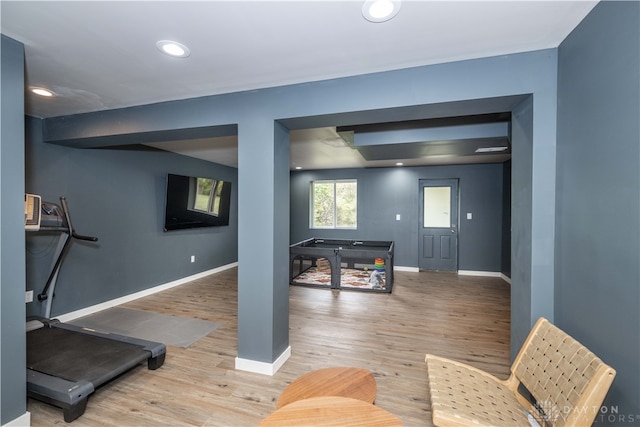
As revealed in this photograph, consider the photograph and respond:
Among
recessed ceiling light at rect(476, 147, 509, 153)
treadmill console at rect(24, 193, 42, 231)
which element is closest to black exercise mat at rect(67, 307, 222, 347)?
treadmill console at rect(24, 193, 42, 231)

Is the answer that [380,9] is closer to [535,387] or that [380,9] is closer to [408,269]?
[535,387]

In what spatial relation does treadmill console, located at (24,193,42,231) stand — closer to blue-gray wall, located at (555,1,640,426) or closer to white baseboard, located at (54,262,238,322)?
white baseboard, located at (54,262,238,322)

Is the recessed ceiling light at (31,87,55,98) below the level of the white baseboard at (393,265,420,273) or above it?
above

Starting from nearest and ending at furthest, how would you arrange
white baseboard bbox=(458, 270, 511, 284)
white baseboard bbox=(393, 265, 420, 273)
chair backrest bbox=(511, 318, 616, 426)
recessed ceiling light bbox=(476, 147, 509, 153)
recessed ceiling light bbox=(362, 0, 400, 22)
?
chair backrest bbox=(511, 318, 616, 426), recessed ceiling light bbox=(362, 0, 400, 22), recessed ceiling light bbox=(476, 147, 509, 153), white baseboard bbox=(458, 270, 511, 284), white baseboard bbox=(393, 265, 420, 273)

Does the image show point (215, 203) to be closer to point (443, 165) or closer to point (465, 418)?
point (443, 165)

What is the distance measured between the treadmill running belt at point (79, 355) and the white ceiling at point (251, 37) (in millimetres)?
2243

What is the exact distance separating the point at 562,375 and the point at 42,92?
4177 mm

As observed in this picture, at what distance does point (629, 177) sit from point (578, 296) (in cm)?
70

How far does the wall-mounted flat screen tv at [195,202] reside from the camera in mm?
4730

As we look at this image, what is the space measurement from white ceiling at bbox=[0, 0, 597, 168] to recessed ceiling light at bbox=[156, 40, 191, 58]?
36 millimetres

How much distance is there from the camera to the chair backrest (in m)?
1.09

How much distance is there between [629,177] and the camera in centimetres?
116

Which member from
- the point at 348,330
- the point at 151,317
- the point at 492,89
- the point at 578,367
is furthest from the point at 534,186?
the point at 151,317

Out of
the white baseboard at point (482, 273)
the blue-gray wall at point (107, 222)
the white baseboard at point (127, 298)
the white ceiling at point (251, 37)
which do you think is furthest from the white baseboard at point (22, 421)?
the white baseboard at point (482, 273)
